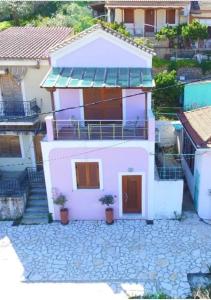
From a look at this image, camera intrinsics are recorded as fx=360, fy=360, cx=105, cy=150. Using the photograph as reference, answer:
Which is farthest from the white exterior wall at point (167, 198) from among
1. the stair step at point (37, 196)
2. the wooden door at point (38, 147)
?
the wooden door at point (38, 147)

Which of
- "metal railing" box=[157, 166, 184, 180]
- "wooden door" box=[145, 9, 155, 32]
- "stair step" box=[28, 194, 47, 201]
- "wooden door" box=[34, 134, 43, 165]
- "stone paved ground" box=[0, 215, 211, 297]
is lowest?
"stone paved ground" box=[0, 215, 211, 297]

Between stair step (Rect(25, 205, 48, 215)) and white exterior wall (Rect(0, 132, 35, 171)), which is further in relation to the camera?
white exterior wall (Rect(0, 132, 35, 171))

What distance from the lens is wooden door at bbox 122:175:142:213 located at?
19516 millimetres

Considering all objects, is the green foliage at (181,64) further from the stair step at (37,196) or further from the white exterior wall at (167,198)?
the stair step at (37,196)

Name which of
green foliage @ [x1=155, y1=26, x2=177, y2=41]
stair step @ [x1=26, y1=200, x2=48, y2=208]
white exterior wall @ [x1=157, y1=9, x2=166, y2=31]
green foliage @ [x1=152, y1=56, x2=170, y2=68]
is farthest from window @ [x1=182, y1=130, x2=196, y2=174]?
white exterior wall @ [x1=157, y1=9, x2=166, y2=31]

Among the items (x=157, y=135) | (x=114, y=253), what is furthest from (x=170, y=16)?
(x=114, y=253)

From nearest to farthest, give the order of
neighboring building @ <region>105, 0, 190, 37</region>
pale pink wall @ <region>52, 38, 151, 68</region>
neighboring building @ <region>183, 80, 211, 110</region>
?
pale pink wall @ <region>52, 38, 151, 68</region> → neighboring building @ <region>183, 80, 211, 110</region> → neighboring building @ <region>105, 0, 190, 37</region>

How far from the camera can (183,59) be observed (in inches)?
1464

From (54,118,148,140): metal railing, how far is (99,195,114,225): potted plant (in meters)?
3.29

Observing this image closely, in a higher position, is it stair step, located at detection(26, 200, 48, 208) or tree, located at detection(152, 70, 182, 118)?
tree, located at detection(152, 70, 182, 118)

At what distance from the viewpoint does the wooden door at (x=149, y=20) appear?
41.7 m

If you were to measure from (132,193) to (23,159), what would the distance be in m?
8.03

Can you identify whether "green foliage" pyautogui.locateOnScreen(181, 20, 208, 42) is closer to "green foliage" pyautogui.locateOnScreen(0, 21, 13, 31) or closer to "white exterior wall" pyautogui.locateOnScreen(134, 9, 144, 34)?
"white exterior wall" pyautogui.locateOnScreen(134, 9, 144, 34)

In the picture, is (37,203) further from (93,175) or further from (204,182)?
(204,182)
